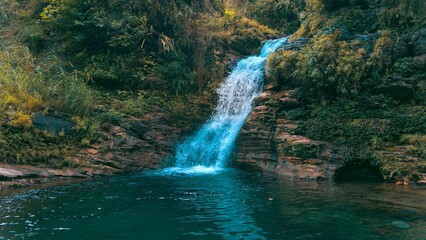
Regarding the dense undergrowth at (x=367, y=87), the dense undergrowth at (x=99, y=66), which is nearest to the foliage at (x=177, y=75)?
the dense undergrowth at (x=99, y=66)

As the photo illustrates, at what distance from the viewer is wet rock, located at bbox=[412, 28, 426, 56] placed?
1453 cm

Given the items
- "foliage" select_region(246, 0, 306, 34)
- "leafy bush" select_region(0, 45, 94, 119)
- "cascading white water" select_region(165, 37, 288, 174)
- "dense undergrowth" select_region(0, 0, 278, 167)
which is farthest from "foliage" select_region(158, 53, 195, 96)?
"foliage" select_region(246, 0, 306, 34)

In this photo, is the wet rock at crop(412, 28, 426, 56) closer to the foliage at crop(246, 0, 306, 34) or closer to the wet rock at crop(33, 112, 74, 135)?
the foliage at crop(246, 0, 306, 34)

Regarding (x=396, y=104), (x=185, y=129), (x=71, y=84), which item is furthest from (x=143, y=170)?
(x=396, y=104)

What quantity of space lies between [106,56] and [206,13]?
7218 mm

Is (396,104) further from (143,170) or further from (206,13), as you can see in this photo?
(206,13)

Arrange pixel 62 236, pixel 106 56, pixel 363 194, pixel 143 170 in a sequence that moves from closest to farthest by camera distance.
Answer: pixel 62 236 < pixel 363 194 < pixel 143 170 < pixel 106 56

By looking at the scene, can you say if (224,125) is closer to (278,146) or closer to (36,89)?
(278,146)

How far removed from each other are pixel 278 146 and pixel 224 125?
12.3 feet

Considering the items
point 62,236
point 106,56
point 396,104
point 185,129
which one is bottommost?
point 62,236

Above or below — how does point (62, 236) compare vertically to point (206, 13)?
below

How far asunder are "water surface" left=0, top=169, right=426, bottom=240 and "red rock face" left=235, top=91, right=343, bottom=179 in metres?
1.19

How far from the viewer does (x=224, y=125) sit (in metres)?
17.8

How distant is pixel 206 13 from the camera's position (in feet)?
73.7
